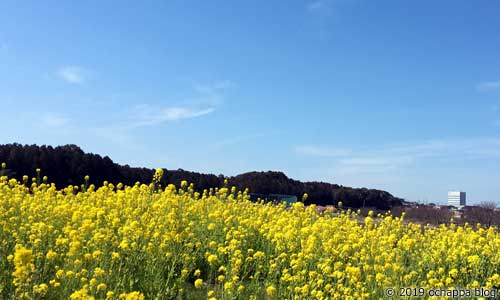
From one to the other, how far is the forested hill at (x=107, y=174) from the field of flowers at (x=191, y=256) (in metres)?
11.0

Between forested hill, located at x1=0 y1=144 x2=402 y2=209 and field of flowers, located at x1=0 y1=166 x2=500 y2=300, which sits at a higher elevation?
forested hill, located at x1=0 y1=144 x2=402 y2=209

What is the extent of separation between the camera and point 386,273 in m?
4.87

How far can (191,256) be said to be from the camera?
5000 millimetres

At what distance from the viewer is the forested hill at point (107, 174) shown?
1841 centimetres

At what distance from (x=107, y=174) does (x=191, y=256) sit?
48.5ft

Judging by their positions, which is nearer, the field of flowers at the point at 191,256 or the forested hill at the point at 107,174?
the field of flowers at the point at 191,256

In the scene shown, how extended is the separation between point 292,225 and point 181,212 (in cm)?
145

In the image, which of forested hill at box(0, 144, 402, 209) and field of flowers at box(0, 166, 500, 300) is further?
forested hill at box(0, 144, 402, 209)

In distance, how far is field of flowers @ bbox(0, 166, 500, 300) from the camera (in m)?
3.62

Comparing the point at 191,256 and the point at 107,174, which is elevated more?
the point at 107,174

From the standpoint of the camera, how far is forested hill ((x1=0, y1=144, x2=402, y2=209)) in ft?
60.4

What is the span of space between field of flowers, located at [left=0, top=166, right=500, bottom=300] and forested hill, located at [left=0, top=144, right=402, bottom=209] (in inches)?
431

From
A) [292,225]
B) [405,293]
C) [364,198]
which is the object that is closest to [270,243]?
[292,225]

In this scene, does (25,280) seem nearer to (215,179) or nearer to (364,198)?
(215,179)
